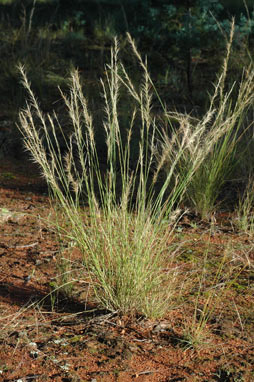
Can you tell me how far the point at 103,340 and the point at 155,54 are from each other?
5.76 metres

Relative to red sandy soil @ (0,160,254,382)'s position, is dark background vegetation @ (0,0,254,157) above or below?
above

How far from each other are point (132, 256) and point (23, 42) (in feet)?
18.1

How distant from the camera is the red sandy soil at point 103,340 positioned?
2.26m

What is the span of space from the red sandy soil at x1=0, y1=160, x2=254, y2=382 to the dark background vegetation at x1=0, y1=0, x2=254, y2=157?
2.83 meters

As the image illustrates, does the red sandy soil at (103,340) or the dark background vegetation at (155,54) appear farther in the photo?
the dark background vegetation at (155,54)

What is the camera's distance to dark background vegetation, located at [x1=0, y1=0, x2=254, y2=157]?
639cm

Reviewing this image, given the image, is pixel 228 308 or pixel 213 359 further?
pixel 228 308

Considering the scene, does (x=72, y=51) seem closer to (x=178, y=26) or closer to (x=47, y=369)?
(x=178, y=26)

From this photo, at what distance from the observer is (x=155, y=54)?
24.8 feet

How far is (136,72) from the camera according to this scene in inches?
265

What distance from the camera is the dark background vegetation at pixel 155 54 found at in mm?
6391

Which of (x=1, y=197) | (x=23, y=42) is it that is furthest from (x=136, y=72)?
(x=1, y=197)

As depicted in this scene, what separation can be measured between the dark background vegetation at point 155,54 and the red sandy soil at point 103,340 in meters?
2.83

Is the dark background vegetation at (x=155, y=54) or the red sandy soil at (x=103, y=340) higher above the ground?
the dark background vegetation at (x=155, y=54)
